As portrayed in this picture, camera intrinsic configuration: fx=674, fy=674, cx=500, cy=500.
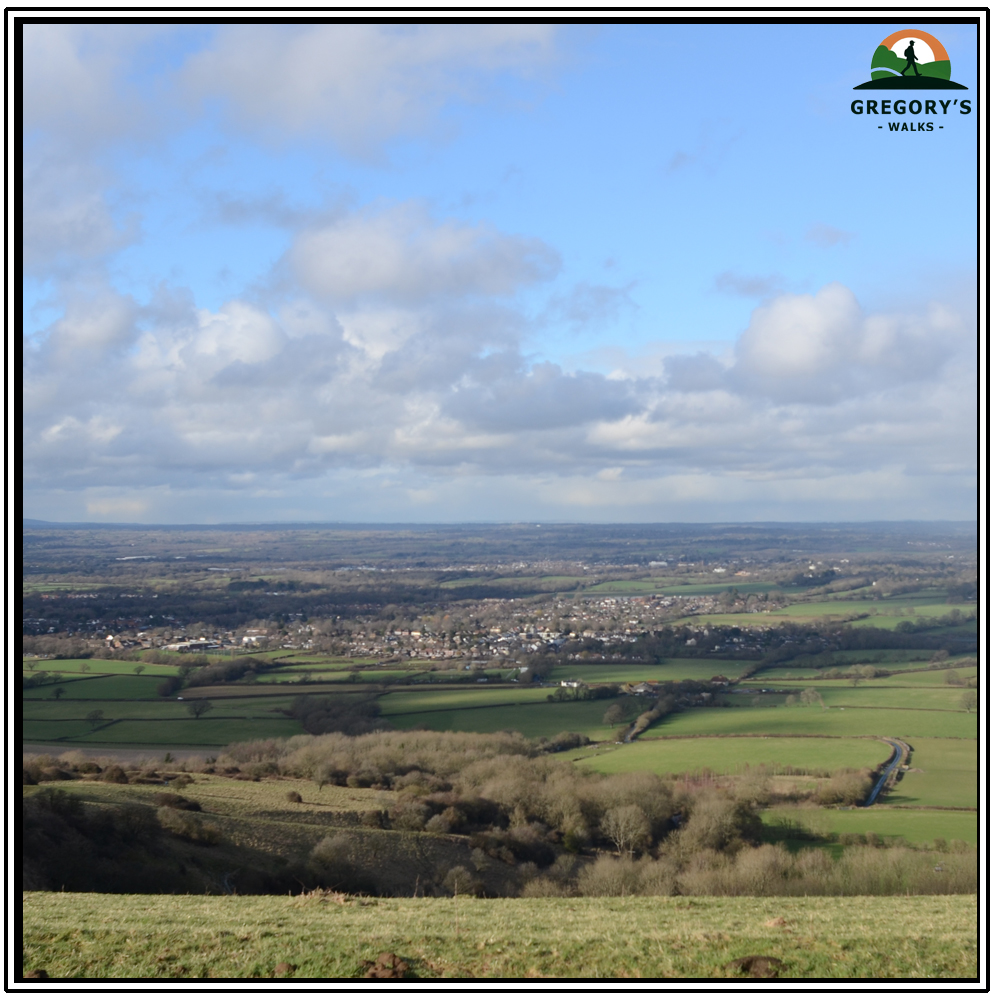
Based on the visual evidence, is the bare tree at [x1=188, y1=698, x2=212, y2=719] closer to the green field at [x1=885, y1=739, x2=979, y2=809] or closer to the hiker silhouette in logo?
the green field at [x1=885, y1=739, x2=979, y2=809]

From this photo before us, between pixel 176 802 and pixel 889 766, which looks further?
pixel 889 766

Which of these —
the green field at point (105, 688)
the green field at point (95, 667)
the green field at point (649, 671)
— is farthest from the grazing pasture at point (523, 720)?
the green field at point (95, 667)

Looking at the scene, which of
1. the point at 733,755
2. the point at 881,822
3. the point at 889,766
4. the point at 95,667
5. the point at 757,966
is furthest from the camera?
the point at 95,667

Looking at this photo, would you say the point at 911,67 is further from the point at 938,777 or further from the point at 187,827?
the point at 938,777

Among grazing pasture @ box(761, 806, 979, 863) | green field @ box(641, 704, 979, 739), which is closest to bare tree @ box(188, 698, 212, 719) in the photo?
green field @ box(641, 704, 979, 739)

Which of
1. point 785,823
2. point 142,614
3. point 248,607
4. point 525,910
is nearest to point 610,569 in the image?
point 248,607

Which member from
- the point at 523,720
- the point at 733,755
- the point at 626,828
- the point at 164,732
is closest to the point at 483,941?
the point at 626,828
